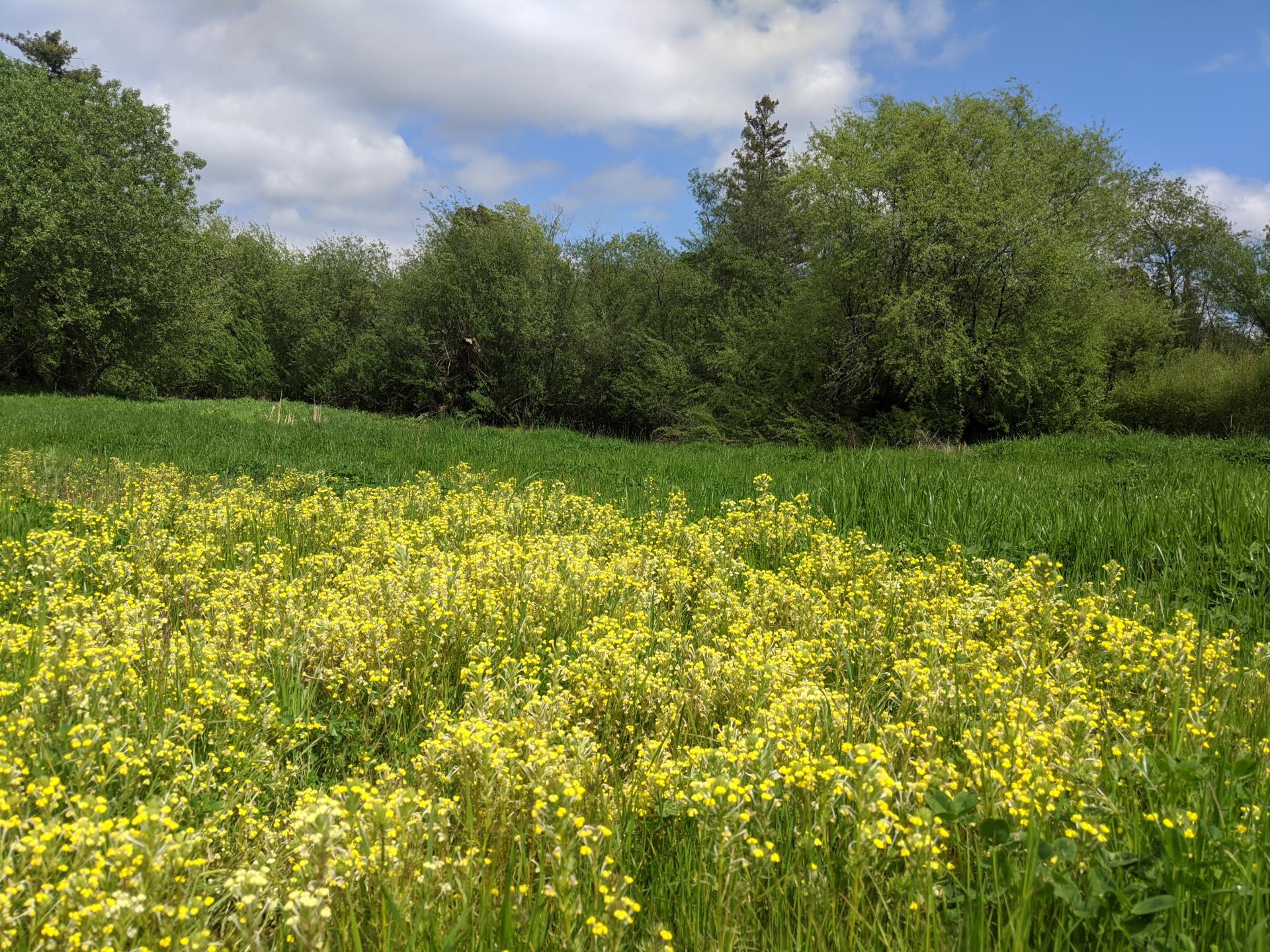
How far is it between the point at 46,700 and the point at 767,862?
261cm

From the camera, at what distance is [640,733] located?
10.7 ft

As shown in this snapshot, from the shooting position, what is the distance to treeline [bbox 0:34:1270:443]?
73.4ft

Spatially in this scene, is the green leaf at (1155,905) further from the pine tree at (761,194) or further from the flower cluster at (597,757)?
the pine tree at (761,194)

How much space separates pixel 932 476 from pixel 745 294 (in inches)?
1122

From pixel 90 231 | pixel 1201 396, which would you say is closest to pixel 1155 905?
pixel 1201 396

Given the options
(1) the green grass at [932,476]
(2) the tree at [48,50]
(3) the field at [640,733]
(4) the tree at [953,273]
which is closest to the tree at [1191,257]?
(4) the tree at [953,273]

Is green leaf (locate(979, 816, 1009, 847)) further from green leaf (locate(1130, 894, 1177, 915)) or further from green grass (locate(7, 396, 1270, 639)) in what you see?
green grass (locate(7, 396, 1270, 639))

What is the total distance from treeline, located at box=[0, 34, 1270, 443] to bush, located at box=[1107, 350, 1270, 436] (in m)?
0.12

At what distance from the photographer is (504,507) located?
766cm

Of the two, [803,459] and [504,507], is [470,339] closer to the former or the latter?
[803,459]

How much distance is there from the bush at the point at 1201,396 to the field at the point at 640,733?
27553 millimetres

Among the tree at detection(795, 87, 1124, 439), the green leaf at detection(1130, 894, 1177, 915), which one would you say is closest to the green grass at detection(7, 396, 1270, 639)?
the green leaf at detection(1130, 894, 1177, 915)

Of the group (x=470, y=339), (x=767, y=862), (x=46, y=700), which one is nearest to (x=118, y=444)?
(x=46, y=700)

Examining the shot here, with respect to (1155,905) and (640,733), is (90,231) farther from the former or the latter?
(1155,905)
